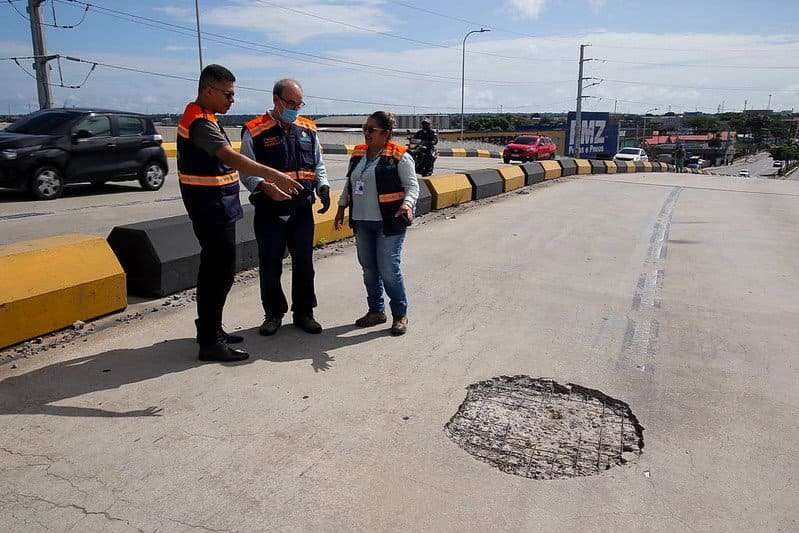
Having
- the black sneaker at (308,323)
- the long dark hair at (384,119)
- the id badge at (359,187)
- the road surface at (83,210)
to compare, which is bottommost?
the black sneaker at (308,323)

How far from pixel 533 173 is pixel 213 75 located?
14.8m

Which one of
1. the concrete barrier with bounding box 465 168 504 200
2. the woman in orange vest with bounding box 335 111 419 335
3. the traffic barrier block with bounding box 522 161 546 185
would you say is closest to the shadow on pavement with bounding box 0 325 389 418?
the woman in orange vest with bounding box 335 111 419 335

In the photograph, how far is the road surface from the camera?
A: 350 inches

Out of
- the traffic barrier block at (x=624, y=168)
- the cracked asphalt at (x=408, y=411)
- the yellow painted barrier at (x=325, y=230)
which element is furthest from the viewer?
the traffic barrier block at (x=624, y=168)

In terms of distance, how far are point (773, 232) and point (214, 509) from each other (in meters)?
10.5

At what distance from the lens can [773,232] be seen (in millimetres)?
A: 10266

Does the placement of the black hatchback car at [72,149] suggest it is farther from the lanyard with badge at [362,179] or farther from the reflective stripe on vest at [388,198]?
the reflective stripe on vest at [388,198]

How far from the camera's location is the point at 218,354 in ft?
14.2

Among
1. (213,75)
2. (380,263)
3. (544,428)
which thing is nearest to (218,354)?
(380,263)

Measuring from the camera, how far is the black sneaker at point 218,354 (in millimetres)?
4336

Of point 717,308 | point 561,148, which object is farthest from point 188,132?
point 561,148

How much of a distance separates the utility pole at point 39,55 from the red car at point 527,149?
19.5 metres

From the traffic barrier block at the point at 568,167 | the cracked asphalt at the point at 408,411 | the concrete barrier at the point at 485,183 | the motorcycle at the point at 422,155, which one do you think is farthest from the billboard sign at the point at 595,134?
the cracked asphalt at the point at 408,411

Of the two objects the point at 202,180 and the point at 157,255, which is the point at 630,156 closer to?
the point at 157,255
